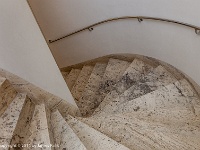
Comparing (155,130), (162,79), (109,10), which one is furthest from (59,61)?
(155,130)

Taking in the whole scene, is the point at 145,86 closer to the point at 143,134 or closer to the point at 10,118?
the point at 143,134

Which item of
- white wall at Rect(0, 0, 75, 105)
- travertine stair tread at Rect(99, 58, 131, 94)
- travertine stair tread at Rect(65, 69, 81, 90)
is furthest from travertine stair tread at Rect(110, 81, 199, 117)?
travertine stair tread at Rect(65, 69, 81, 90)

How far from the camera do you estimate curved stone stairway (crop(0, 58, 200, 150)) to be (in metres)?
2.56

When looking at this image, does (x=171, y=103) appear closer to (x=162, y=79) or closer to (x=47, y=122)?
(x=162, y=79)

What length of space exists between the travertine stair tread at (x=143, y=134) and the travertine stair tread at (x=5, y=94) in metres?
0.81

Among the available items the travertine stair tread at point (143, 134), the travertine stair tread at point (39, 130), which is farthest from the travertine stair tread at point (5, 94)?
the travertine stair tread at point (143, 134)

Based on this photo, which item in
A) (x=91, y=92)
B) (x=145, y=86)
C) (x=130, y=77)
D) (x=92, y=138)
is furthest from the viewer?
(x=91, y=92)

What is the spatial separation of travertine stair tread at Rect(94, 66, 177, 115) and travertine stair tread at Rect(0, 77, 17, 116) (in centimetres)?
116

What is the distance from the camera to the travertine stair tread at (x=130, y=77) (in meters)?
3.90

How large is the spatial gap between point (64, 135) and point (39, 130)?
0.24m

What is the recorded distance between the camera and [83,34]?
448cm

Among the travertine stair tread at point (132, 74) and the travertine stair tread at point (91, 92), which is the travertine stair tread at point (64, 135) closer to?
the travertine stair tread at point (91, 92)

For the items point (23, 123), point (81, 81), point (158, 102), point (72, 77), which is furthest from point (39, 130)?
point (72, 77)

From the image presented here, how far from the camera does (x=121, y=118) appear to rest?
9.85 feet
